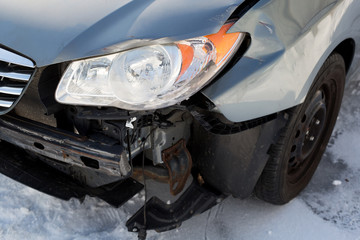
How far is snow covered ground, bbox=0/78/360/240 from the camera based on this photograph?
236 cm

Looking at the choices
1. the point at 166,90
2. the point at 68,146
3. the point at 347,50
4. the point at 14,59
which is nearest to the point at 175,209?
the point at 68,146

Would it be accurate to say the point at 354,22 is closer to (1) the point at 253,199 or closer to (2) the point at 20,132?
(1) the point at 253,199

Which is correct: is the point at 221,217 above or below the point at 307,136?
below

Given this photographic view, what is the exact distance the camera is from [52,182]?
216cm

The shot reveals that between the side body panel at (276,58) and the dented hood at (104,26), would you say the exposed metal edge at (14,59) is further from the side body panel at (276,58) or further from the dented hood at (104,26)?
the side body panel at (276,58)

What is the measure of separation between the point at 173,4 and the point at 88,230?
1509 millimetres

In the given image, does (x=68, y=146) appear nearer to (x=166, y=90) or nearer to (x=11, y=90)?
A: (x=11, y=90)

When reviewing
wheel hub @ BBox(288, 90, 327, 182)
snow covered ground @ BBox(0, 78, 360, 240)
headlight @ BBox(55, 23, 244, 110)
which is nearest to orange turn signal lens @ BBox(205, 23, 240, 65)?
headlight @ BBox(55, 23, 244, 110)

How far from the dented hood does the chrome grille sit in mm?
41

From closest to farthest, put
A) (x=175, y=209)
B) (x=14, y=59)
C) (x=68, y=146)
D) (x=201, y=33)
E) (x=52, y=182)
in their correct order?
1. (x=201, y=33)
2. (x=14, y=59)
3. (x=68, y=146)
4. (x=175, y=209)
5. (x=52, y=182)

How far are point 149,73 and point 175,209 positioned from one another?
2.82 feet

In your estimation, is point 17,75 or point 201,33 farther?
point 17,75

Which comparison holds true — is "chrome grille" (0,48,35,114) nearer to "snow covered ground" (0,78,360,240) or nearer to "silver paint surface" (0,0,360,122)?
"silver paint surface" (0,0,360,122)

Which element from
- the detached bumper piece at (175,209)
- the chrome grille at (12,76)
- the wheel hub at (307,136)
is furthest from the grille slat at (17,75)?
the wheel hub at (307,136)
